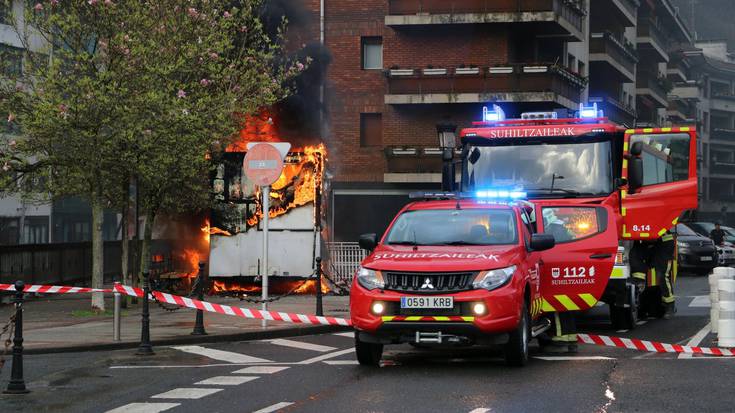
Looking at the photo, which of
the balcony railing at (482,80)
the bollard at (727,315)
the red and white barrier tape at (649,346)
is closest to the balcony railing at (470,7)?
the balcony railing at (482,80)

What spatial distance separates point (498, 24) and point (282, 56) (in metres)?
9.71

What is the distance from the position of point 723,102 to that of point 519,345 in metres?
99.3

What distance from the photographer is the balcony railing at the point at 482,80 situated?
137 feet

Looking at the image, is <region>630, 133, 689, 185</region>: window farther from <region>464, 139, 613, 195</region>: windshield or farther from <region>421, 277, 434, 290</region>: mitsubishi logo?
<region>421, 277, 434, 290</region>: mitsubishi logo

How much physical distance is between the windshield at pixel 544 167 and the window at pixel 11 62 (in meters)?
7.82

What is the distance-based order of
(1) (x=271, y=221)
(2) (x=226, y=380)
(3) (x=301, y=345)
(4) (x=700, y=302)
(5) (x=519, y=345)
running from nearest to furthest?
(2) (x=226, y=380) < (5) (x=519, y=345) < (3) (x=301, y=345) < (4) (x=700, y=302) < (1) (x=271, y=221)

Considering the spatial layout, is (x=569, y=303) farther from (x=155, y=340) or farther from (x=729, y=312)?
(x=155, y=340)

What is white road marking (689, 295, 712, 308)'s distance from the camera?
927 inches

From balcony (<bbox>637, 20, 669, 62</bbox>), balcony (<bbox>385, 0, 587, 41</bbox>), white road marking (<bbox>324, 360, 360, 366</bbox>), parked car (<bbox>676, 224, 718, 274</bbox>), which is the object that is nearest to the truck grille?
white road marking (<bbox>324, 360, 360, 366</bbox>)

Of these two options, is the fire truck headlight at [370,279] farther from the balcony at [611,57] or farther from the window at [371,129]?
the balcony at [611,57]

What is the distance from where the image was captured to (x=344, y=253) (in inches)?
1117

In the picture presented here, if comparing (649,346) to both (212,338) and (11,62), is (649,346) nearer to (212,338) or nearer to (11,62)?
(212,338)

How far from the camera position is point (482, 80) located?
139 ft

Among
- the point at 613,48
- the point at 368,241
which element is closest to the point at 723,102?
the point at 613,48
